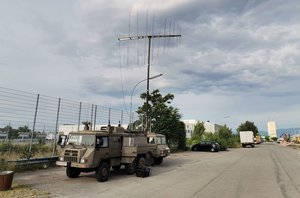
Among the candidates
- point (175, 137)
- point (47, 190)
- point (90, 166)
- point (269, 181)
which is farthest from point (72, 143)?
point (175, 137)

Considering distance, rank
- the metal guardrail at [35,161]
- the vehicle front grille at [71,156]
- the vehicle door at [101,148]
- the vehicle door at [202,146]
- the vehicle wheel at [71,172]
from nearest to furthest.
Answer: the vehicle front grille at [71,156]
the vehicle door at [101,148]
the vehicle wheel at [71,172]
the metal guardrail at [35,161]
the vehicle door at [202,146]

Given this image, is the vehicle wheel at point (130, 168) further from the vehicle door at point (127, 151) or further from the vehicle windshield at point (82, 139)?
the vehicle windshield at point (82, 139)

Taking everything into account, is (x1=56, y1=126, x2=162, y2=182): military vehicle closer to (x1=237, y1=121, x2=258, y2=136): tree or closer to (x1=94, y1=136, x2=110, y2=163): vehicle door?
(x1=94, y1=136, x2=110, y2=163): vehicle door

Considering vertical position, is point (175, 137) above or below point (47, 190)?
above

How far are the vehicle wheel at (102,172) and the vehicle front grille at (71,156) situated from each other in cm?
115

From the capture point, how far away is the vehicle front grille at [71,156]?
1355cm

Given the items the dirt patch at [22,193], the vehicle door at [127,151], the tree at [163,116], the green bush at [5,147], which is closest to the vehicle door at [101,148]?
the vehicle door at [127,151]

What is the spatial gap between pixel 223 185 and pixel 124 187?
4.24 m

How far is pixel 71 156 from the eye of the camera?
13633 millimetres

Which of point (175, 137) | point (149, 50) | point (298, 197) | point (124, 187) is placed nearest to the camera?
point (298, 197)

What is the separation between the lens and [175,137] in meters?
38.5

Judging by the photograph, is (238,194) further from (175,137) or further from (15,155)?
(175,137)

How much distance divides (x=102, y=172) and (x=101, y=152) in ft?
3.01

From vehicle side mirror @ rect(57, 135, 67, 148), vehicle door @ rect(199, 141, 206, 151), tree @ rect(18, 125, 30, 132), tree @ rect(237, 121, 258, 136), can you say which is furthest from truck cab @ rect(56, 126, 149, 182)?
tree @ rect(237, 121, 258, 136)
